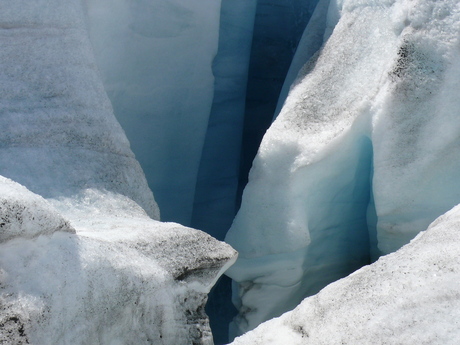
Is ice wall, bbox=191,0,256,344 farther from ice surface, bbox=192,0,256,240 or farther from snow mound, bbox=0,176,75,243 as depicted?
snow mound, bbox=0,176,75,243

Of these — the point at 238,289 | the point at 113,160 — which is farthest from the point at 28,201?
the point at 238,289

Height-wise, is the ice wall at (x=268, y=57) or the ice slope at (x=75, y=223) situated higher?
the ice slope at (x=75, y=223)

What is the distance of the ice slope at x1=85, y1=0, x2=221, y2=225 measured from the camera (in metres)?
1.68

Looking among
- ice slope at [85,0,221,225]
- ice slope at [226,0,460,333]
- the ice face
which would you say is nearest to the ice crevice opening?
ice slope at [226,0,460,333]

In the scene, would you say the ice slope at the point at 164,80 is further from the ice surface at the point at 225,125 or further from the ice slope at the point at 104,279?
the ice slope at the point at 104,279

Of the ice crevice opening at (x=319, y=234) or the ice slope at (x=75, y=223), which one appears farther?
the ice crevice opening at (x=319, y=234)

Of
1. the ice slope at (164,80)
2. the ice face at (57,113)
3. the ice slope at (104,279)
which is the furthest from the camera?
the ice slope at (164,80)

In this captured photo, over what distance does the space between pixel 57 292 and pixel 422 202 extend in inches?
31.6

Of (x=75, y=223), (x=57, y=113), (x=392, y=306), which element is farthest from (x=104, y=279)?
(x=57, y=113)

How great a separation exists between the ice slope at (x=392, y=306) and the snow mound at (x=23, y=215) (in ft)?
0.99

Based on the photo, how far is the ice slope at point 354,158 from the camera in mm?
1311

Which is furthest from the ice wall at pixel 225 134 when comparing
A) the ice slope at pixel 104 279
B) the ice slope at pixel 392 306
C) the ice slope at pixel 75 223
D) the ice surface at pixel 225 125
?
the ice slope at pixel 392 306

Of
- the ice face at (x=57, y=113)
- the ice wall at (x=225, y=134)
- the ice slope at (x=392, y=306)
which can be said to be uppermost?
the ice slope at (x=392, y=306)

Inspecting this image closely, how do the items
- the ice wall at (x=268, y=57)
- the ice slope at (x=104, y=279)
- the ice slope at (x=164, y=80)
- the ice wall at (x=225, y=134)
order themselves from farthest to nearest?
the ice wall at (x=268, y=57)
the ice wall at (x=225, y=134)
the ice slope at (x=164, y=80)
the ice slope at (x=104, y=279)
